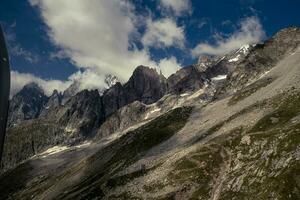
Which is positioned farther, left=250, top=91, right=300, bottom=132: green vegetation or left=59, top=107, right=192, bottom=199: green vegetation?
left=59, top=107, right=192, bottom=199: green vegetation

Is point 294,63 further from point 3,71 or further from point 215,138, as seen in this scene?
point 3,71

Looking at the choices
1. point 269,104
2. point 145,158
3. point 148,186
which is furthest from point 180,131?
point 148,186

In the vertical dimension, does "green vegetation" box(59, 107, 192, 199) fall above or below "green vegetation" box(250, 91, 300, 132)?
above

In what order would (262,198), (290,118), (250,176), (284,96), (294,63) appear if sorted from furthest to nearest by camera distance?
(294,63) → (284,96) → (290,118) → (250,176) → (262,198)

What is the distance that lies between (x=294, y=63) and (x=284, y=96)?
243ft

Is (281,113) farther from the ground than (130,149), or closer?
closer

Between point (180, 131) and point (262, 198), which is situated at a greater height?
point (180, 131)

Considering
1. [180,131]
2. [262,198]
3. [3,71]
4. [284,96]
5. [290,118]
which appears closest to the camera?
[3,71]

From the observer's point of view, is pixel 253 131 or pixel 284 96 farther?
pixel 284 96

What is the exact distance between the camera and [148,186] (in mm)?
99312

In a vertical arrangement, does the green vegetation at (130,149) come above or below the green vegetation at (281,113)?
above

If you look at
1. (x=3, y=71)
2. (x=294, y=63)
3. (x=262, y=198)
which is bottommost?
(x=262, y=198)

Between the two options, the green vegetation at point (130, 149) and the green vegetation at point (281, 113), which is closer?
the green vegetation at point (281, 113)

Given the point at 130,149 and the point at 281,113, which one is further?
the point at 130,149
